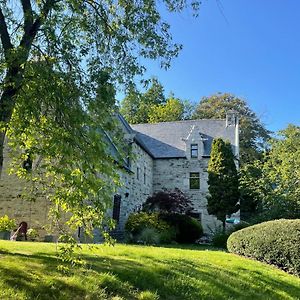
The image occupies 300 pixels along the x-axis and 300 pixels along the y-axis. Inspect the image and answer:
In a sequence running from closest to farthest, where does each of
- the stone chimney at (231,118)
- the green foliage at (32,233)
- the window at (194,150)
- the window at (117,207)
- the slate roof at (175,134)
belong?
the green foliage at (32,233) → the window at (117,207) → the window at (194,150) → the slate roof at (175,134) → the stone chimney at (231,118)

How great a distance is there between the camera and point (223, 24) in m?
5.68

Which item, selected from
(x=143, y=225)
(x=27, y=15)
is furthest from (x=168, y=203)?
(x=27, y=15)

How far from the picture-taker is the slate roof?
2826 cm

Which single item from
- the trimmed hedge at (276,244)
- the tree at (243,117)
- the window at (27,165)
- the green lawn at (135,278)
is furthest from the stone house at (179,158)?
the window at (27,165)

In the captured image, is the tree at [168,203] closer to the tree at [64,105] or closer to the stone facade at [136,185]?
the stone facade at [136,185]

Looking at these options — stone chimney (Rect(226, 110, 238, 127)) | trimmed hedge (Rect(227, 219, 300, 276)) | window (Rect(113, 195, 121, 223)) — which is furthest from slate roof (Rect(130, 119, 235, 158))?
trimmed hedge (Rect(227, 219, 300, 276))

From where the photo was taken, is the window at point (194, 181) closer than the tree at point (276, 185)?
No

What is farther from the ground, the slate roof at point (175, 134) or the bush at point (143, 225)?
the slate roof at point (175, 134)

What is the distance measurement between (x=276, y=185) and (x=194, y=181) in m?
7.82

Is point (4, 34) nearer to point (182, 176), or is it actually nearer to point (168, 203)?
Answer: point (168, 203)

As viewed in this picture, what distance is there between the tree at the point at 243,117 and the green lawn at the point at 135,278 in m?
29.2

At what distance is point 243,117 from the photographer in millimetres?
41750

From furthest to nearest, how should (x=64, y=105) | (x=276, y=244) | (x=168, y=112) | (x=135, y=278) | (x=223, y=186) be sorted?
(x=168, y=112) → (x=223, y=186) → (x=276, y=244) → (x=135, y=278) → (x=64, y=105)

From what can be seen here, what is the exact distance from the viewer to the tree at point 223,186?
22.0m
